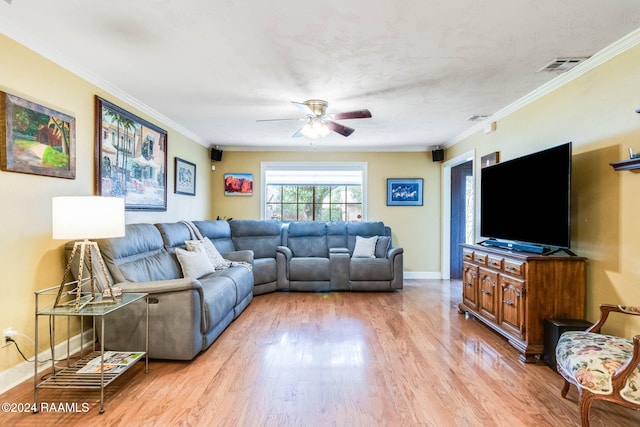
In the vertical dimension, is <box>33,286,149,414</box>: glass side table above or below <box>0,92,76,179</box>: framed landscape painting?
below

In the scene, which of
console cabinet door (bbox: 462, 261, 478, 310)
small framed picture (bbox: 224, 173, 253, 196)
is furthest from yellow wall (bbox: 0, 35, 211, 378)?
console cabinet door (bbox: 462, 261, 478, 310)

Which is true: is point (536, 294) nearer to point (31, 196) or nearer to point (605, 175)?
point (605, 175)

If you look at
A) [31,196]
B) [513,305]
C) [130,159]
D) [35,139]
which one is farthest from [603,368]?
[130,159]

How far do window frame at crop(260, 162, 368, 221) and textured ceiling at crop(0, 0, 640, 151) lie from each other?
2.31 metres

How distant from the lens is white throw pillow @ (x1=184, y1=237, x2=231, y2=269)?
12.5 feet

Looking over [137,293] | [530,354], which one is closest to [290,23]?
[137,293]

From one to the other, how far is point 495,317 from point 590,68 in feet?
7.36

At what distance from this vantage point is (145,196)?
3.72 metres

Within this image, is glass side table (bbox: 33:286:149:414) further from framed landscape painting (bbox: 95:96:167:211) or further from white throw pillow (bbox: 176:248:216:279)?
framed landscape painting (bbox: 95:96:167:211)

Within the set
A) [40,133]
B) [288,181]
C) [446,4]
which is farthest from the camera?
[288,181]

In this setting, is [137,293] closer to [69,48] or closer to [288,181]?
[69,48]

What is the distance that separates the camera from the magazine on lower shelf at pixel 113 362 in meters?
2.14

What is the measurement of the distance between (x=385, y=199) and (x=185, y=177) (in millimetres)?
3431

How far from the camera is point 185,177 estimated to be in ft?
15.7
